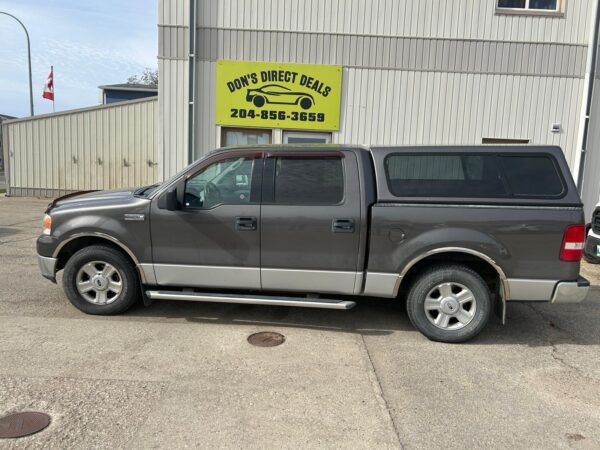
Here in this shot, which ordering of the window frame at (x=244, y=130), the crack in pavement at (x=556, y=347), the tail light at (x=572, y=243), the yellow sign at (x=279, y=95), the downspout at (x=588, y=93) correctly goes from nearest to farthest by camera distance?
the crack in pavement at (x=556, y=347) < the tail light at (x=572, y=243) < the downspout at (x=588, y=93) < the yellow sign at (x=279, y=95) < the window frame at (x=244, y=130)

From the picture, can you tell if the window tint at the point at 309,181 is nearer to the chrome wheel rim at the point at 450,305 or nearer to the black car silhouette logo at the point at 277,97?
the chrome wheel rim at the point at 450,305

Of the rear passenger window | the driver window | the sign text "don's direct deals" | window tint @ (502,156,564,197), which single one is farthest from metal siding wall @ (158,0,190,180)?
window tint @ (502,156,564,197)

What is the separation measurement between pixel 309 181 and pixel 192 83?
640 cm

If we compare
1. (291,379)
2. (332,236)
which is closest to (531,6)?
(332,236)

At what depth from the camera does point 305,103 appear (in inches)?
404

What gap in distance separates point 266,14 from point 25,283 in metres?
7.05

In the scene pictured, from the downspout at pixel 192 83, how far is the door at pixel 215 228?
577cm

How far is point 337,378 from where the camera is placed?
3738 mm

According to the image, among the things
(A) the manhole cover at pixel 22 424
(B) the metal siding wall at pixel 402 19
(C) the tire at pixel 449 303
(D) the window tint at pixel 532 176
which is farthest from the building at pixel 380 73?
(A) the manhole cover at pixel 22 424

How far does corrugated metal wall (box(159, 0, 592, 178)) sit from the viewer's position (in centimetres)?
996

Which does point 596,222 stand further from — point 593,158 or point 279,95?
point 279,95

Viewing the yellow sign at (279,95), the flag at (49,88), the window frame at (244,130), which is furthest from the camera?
the flag at (49,88)

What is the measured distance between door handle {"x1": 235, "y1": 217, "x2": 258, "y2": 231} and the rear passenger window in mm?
1349

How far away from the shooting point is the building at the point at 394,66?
9.96m
